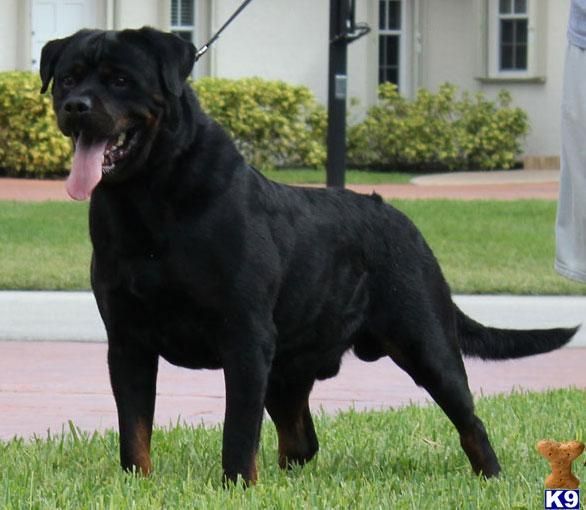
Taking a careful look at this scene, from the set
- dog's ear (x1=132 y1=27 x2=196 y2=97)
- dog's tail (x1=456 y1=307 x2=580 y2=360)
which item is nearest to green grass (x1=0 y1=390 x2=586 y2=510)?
dog's tail (x1=456 y1=307 x2=580 y2=360)

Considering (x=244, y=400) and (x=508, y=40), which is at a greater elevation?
(x=508, y=40)

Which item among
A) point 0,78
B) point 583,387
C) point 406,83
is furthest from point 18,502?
point 406,83

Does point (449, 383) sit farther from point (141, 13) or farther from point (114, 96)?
point (141, 13)

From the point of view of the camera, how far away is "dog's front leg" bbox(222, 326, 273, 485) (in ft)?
16.3

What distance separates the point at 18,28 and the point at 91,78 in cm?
1834

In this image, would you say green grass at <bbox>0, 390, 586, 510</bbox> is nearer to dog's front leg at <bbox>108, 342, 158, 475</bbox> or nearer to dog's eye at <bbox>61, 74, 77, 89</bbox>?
dog's front leg at <bbox>108, 342, 158, 475</bbox>

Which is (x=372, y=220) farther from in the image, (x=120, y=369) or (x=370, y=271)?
(x=120, y=369)

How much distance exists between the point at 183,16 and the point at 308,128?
8.98ft

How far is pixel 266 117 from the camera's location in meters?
21.4

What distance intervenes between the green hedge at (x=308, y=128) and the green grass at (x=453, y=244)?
4180 mm

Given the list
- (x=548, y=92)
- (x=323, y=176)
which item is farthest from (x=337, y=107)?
(x=548, y=92)

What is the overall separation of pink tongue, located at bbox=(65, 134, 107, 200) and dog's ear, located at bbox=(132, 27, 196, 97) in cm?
28

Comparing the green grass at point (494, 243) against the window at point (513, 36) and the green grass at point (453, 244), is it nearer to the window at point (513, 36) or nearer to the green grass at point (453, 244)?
the green grass at point (453, 244)

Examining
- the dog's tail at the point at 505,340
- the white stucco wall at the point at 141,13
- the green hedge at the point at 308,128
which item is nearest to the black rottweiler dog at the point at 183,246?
the dog's tail at the point at 505,340
